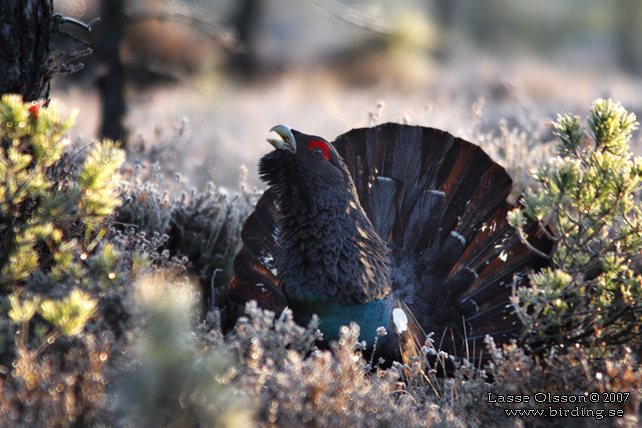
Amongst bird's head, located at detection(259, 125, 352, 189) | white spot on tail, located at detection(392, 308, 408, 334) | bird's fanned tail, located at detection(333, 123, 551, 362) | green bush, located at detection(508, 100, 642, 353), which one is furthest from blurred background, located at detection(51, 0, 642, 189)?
white spot on tail, located at detection(392, 308, 408, 334)

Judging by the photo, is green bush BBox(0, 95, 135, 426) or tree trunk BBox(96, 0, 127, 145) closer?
green bush BBox(0, 95, 135, 426)

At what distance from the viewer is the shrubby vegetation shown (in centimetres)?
151

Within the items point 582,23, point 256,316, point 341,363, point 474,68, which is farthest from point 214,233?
point 582,23

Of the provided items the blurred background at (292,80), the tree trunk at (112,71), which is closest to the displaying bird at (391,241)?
the blurred background at (292,80)

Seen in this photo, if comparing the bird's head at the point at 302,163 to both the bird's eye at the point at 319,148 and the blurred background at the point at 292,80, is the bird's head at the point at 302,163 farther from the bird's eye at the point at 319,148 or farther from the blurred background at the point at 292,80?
the blurred background at the point at 292,80

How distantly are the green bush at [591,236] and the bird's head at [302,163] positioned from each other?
949mm

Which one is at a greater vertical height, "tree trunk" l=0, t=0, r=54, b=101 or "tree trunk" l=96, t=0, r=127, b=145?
"tree trunk" l=96, t=0, r=127, b=145

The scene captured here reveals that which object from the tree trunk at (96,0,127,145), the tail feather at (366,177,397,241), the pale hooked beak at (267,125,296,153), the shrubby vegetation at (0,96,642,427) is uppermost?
the tree trunk at (96,0,127,145)

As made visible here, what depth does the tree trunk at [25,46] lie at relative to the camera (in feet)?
7.70

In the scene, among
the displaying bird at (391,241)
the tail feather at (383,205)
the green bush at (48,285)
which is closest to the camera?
the green bush at (48,285)

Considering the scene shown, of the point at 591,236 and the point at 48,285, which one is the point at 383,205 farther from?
the point at 48,285

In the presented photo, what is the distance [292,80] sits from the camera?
1495 cm

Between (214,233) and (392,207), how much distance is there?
56.5 inches

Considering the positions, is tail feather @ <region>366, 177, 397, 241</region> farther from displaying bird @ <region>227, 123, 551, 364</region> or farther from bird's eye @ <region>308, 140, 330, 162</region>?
bird's eye @ <region>308, 140, 330, 162</region>
